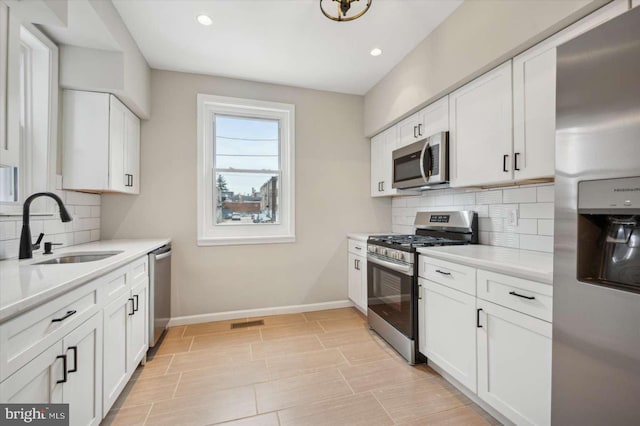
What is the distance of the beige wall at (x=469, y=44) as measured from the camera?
1.57 meters

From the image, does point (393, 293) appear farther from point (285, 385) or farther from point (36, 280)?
point (36, 280)

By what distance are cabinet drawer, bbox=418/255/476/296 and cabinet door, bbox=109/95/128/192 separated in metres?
2.63

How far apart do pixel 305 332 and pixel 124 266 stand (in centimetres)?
178

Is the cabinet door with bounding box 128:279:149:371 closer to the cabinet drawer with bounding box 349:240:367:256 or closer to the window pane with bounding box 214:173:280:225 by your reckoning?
the window pane with bounding box 214:173:280:225

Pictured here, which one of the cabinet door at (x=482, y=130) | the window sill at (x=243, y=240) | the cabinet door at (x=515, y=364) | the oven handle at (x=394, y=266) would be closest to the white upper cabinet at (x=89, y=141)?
the window sill at (x=243, y=240)

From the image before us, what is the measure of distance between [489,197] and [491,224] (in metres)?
Result: 0.23

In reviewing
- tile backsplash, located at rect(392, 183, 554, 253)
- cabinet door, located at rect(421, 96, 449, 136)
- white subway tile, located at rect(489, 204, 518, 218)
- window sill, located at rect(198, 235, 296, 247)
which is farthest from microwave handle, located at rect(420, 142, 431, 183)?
window sill, located at rect(198, 235, 296, 247)

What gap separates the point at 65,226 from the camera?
7.61ft

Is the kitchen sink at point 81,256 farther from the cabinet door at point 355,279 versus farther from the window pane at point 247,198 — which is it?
the cabinet door at point 355,279

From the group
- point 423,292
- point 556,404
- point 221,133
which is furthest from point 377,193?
point 556,404

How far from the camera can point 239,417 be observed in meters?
1.72

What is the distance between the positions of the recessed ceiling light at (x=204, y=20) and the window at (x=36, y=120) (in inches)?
42.8

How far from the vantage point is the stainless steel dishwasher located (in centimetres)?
241

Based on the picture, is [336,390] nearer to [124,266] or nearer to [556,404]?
[556,404]
